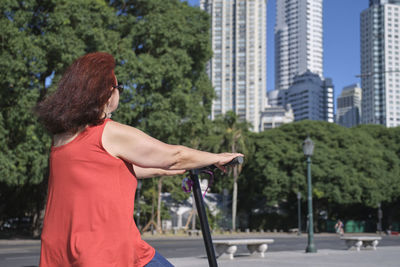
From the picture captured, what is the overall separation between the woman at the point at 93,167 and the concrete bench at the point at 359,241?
16531mm

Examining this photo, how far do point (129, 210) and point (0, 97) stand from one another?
2006cm

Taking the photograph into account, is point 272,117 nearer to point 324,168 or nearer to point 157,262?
point 324,168

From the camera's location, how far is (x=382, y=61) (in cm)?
18538

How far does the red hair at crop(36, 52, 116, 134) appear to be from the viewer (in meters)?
1.87

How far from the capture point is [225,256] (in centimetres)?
1414

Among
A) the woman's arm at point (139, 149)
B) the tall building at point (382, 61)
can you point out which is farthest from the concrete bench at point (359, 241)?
the tall building at point (382, 61)

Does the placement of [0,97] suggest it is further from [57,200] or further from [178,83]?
[57,200]

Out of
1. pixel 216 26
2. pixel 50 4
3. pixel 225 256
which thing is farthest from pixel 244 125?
pixel 216 26

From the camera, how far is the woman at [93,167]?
1.75 meters

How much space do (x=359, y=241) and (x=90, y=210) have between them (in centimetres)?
1753

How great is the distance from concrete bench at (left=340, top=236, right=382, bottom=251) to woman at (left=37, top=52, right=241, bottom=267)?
54.2 ft

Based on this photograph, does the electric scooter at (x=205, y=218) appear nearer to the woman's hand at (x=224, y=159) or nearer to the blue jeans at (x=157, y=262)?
the woman's hand at (x=224, y=159)

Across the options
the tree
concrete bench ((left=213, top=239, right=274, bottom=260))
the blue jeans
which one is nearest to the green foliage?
the tree

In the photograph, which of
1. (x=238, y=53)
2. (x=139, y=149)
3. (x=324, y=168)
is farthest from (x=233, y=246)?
(x=238, y=53)
